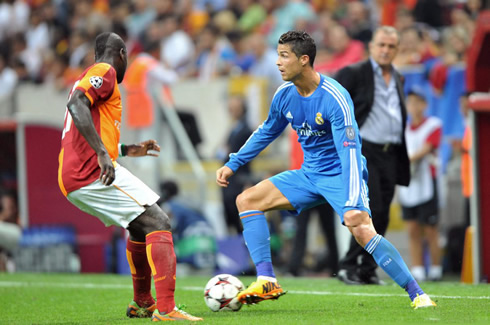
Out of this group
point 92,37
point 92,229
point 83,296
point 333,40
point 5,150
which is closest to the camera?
point 83,296

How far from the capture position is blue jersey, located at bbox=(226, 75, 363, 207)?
6539 mm

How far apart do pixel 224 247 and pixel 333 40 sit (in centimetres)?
356

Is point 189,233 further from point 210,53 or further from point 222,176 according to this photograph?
point 222,176

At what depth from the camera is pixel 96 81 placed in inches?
248

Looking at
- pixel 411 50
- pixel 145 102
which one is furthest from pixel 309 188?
pixel 145 102

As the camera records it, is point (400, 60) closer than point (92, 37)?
Yes

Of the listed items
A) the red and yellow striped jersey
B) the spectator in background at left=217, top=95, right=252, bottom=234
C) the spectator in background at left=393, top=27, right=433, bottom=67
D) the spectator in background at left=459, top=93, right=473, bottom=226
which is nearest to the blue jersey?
the red and yellow striped jersey

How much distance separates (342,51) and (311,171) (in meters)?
6.17

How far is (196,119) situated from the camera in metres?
15.1

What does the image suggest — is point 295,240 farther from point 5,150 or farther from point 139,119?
point 5,150

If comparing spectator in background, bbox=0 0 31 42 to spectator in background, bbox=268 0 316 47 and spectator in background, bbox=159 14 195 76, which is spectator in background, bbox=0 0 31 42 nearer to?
spectator in background, bbox=159 14 195 76

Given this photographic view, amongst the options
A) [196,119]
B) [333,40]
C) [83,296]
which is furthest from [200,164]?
[83,296]

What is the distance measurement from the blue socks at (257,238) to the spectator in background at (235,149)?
19.7 feet

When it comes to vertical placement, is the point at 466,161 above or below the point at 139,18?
below
